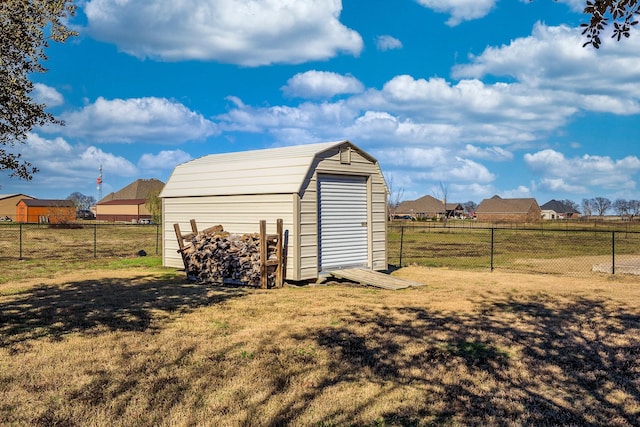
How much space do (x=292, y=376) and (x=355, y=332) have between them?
224 cm

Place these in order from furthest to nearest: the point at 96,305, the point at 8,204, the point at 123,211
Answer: the point at 123,211 → the point at 8,204 → the point at 96,305

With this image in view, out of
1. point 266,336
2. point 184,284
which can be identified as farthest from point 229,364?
point 184,284

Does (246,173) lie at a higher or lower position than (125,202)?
lower

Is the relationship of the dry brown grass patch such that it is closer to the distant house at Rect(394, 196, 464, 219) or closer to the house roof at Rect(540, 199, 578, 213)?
the distant house at Rect(394, 196, 464, 219)

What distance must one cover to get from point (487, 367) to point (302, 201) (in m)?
8.06

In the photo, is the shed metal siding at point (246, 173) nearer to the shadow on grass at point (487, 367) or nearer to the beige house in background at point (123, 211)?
the shadow on grass at point (487, 367)

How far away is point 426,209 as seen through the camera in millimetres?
115625

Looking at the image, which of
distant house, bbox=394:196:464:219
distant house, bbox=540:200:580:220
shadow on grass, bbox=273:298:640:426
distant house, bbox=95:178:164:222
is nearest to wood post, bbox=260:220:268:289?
shadow on grass, bbox=273:298:640:426

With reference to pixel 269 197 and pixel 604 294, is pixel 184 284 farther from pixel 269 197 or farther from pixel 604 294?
pixel 604 294

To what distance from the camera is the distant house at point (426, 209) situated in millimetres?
113812

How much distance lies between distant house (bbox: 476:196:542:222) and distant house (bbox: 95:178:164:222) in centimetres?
6691

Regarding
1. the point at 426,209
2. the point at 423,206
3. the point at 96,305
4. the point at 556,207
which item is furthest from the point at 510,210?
the point at 96,305

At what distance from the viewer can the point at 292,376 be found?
5680 mm

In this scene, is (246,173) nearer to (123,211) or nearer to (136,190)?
(123,211)
